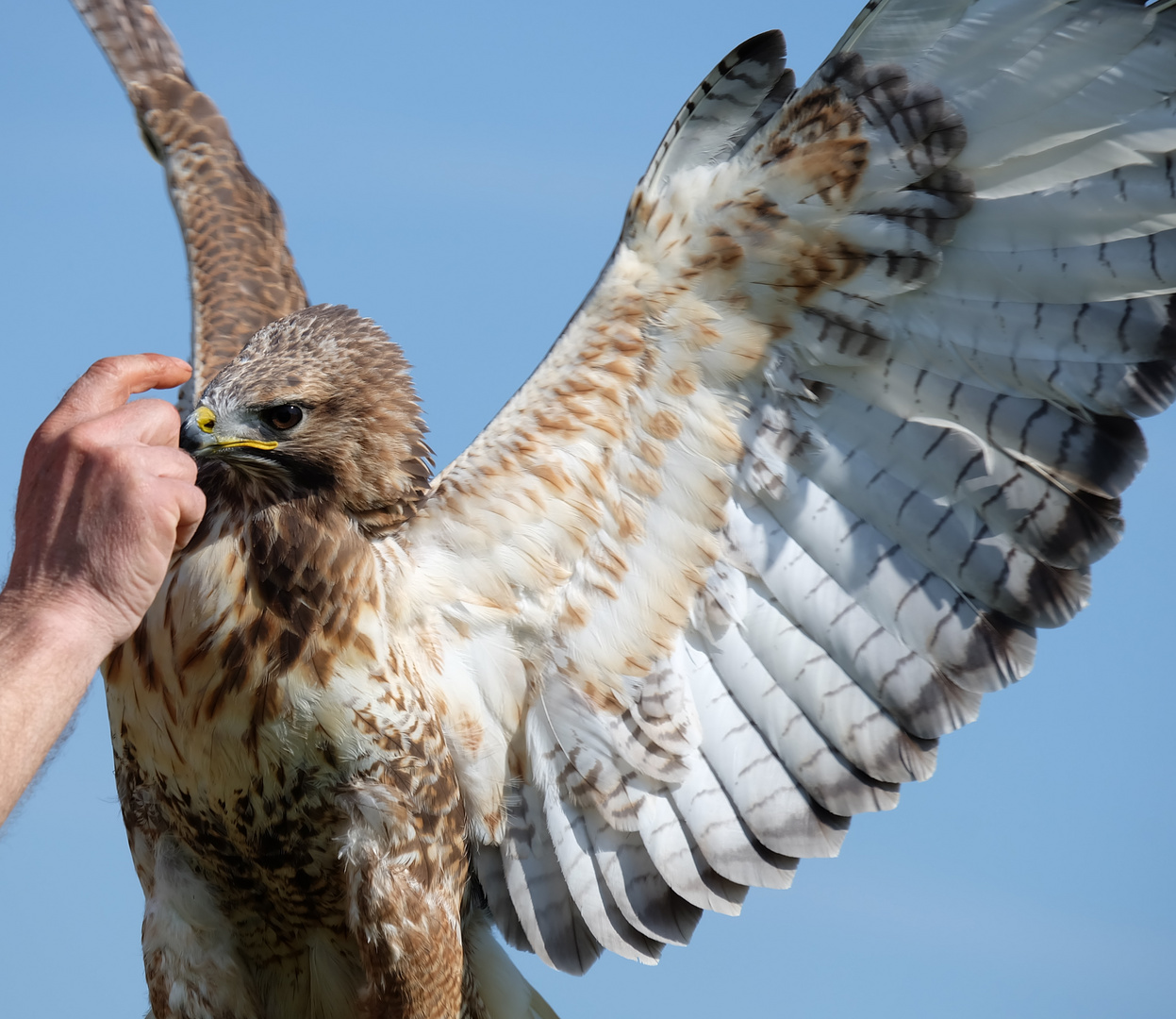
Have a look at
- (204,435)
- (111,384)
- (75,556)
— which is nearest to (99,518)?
(75,556)

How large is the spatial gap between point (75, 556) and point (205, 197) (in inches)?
107

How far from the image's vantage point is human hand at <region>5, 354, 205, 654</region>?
1.90 metres

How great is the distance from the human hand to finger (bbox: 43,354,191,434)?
0.06 ft

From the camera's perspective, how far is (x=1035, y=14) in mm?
2832

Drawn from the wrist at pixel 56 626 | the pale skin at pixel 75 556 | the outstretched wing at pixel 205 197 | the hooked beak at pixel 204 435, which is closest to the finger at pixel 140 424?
the pale skin at pixel 75 556

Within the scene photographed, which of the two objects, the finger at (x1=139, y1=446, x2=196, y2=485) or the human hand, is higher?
the finger at (x1=139, y1=446, x2=196, y2=485)

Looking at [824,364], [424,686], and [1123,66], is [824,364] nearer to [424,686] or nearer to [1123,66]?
[1123,66]

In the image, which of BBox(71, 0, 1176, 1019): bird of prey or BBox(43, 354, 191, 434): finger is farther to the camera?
BBox(71, 0, 1176, 1019): bird of prey

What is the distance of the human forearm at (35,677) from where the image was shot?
1.75 meters

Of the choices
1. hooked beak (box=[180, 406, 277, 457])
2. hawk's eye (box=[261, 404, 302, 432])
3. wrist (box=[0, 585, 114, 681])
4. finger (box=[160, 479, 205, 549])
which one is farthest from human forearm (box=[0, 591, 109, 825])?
hawk's eye (box=[261, 404, 302, 432])

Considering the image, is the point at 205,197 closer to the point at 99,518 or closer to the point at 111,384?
the point at 111,384

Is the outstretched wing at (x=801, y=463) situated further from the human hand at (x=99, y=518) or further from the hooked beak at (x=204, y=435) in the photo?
the human hand at (x=99, y=518)

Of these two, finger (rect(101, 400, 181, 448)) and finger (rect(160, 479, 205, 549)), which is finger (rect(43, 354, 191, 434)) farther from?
finger (rect(160, 479, 205, 549))

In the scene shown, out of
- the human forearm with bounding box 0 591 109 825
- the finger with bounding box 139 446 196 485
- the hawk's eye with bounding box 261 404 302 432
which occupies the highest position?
the finger with bounding box 139 446 196 485
